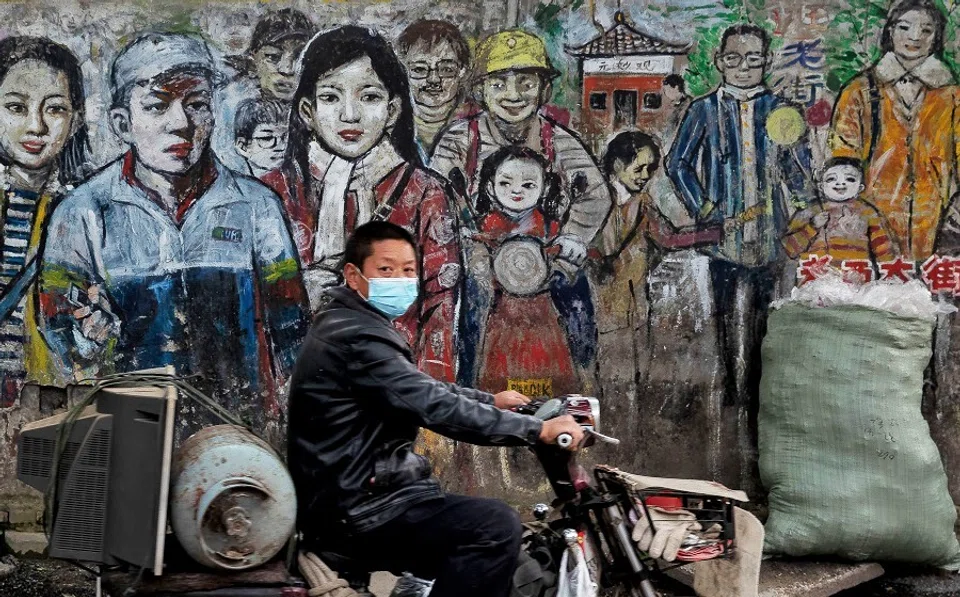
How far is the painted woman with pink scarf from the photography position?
20.4 feet

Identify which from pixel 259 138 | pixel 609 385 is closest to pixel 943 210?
pixel 609 385

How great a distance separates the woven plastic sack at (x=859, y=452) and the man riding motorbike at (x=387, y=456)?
255 cm

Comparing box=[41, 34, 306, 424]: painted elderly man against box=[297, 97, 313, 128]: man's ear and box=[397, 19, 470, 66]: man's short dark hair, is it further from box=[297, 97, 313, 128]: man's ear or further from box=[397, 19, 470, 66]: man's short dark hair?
box=[397, 19, 470, 66]: man's short dark hair

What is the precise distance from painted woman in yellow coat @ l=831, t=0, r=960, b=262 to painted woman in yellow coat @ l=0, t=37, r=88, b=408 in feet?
14.3

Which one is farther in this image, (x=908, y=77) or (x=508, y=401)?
(x=908, y=77)

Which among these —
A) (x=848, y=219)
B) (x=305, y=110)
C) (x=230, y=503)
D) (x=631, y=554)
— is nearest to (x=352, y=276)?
(x=230, y=503)

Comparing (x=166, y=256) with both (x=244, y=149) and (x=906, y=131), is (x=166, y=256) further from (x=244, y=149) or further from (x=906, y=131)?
(x=906, y=131)

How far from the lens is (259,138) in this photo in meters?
6.24

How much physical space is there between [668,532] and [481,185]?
3.14 meters

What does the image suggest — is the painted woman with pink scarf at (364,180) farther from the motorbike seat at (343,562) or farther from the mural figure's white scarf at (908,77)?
the motorbike seat at (343,562)

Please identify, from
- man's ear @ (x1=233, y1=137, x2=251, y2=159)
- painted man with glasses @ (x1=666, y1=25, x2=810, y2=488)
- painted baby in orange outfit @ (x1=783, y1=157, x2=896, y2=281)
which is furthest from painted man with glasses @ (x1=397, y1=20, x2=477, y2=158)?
painted baby in orange outfit @ (x1=783, y1=157, x2=896, y2=281)

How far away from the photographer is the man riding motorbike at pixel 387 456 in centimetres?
334

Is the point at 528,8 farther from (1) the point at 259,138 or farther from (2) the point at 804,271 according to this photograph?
(2) the point at 804,271

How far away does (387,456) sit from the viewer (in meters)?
3.47
